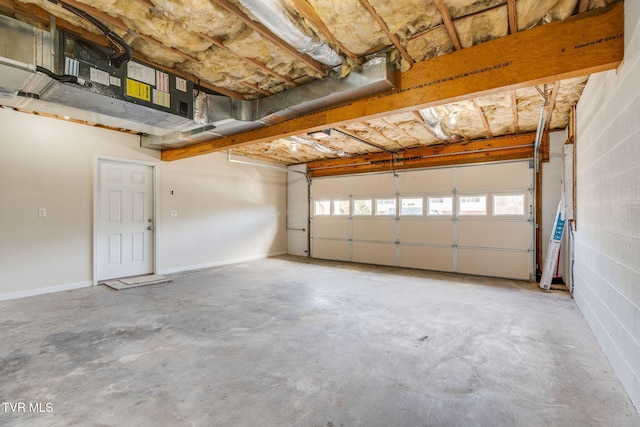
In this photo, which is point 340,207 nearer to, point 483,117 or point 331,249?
point 331,249

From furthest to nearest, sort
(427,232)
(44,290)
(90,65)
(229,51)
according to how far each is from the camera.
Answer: (427,232) → (44,290) → (229,51) → (90,65)

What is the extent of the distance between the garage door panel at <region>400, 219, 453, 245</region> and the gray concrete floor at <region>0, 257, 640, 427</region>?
6.60 ft

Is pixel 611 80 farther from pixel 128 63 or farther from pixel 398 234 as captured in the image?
pixel 398 234

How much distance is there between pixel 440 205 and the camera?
617cm

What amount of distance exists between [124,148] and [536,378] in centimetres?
614

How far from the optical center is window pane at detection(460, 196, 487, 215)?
5.70 metres

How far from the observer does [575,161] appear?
153 inches

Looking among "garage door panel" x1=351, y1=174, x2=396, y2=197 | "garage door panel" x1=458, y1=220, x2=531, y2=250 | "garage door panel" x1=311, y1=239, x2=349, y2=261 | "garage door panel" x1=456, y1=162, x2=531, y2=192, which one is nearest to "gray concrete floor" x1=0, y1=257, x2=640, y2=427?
"garage door panel" x1=458, y1=220, x2=531, y2=250

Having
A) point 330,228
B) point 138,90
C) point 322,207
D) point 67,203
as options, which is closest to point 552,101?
point 138,90

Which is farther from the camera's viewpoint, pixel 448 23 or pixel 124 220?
pixel 124 220

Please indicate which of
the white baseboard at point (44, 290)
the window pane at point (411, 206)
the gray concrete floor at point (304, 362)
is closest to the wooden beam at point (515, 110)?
the window pane at point (411, 206)

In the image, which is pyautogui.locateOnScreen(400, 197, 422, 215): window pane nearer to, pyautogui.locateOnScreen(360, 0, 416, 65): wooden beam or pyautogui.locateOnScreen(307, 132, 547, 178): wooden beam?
pyautogui.locateOnScreen(307, 132, 547, 178): wooden beam

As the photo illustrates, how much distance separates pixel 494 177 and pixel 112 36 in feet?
19.3

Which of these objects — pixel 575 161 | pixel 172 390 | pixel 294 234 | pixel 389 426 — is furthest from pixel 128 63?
pixel 294 234
